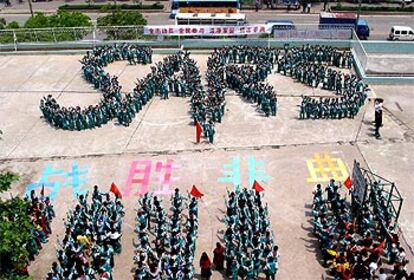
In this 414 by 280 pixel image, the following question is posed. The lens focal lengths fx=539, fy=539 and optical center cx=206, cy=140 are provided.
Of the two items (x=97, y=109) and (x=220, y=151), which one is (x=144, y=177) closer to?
(x=220, y=151)

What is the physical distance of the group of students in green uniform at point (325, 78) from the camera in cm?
2192

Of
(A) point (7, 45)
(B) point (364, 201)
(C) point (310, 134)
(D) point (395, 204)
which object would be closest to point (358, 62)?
(C) point (310, 134)

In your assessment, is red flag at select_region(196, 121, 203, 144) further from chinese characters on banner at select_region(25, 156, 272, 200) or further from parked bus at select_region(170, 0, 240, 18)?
parked bus at select_region(170, 0, 240, 18)

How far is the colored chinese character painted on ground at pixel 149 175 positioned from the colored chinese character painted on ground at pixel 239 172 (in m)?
1.74

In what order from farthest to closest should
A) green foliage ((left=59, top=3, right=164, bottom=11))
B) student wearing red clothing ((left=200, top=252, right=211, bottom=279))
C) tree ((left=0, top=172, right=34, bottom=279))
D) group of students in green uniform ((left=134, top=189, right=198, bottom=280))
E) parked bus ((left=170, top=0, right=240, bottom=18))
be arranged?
green foliage ((left=59, top=3, right=164, bottom=11))
parked bus ((left=170, top=0, right=240, bottom=18))
student wearing red clothing ((left=200, top=252, right=211, bottom=279))
group of students in green uniform ((left=134, top=189, right=198, bottom=280))
tree ((left=0, top=172, right=34, bottom=279))

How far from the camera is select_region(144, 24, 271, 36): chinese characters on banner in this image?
95.9 ft

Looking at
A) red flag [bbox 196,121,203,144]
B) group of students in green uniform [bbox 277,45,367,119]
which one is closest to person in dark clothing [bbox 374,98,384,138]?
group of students in green uniform [bbox 277,45,367,119]

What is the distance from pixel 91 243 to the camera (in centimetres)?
1429

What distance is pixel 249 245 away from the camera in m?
13.8

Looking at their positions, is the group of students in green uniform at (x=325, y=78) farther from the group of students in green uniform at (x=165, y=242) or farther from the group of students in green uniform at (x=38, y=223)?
the group of students in green uniform at (x=38, y=223)

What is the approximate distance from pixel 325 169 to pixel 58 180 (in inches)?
363

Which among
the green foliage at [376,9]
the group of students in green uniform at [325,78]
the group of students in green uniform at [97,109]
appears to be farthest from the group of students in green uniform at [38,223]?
the green foliage at [376,9]

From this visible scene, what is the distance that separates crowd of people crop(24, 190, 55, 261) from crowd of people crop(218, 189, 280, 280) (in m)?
5.01

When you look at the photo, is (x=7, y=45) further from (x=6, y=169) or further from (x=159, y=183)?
(x=159, y=183)
